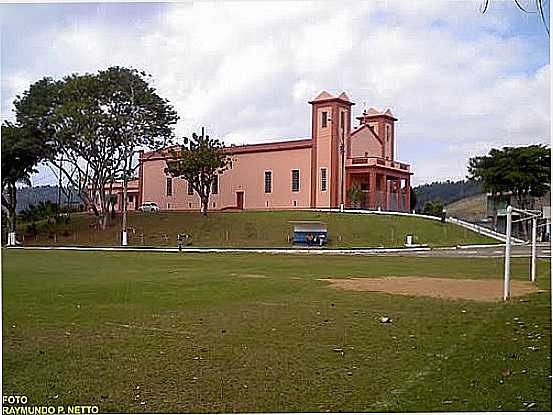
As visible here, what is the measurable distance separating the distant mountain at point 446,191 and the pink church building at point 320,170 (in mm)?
1183

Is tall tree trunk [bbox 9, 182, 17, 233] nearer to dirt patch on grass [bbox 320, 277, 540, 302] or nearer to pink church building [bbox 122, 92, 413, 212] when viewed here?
dirt patch on grass [bbox 320, 277, 540, 302]

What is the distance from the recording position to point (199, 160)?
36.8 meters

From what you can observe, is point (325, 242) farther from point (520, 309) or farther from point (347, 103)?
point (520, 309)

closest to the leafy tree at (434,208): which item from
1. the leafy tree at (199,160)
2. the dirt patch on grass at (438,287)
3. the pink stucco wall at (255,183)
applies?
the pink stucco wall at (255,183)

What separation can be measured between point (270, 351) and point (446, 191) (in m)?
34.1

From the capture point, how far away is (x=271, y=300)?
357 inches

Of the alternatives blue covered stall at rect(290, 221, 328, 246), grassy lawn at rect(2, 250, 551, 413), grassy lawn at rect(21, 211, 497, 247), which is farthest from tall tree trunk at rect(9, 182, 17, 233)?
blue covered stall at rect(290, 221, 328, 246)

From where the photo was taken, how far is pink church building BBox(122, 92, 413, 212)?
3950 cm

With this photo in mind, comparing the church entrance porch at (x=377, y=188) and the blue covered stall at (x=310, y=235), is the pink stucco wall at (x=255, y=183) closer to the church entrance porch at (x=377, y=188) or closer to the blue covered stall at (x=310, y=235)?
the church entrance porch at (x=377, y=188)

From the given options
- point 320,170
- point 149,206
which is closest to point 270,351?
point 320,170

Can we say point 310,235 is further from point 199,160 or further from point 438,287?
point 438,287

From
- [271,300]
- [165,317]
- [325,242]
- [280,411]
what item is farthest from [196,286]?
[325,242]

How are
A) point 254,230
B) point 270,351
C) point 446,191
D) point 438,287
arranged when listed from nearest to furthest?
point 270,351, point 438,287, point 254,230, point 446,191

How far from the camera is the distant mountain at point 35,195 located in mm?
20144
